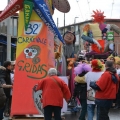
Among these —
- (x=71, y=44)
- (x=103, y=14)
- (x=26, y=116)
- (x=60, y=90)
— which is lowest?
(x=26, y=116)

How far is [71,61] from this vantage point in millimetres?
13820

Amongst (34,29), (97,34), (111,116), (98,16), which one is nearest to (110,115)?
(111,116)

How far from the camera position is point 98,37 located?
84.8 ft

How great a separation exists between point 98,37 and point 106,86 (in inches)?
635

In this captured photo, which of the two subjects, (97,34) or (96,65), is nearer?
(96,65)

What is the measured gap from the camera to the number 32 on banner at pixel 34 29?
1105 centimetres

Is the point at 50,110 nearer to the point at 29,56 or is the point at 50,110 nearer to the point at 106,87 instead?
the point at 106,87

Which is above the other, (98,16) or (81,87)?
(98,16)

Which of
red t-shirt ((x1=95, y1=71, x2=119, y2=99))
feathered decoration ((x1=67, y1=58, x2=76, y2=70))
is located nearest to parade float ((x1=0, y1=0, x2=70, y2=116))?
red t-shirt ((x1=95, y1=71, x2=119, y2=99))

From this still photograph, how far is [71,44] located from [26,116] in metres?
4.01

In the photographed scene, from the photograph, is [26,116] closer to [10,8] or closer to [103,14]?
[10,8]

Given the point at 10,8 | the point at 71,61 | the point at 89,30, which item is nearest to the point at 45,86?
the point at 10,8

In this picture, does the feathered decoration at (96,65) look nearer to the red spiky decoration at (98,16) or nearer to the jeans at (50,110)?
the jeans at (50,110)

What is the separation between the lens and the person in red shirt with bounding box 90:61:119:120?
9.83m
